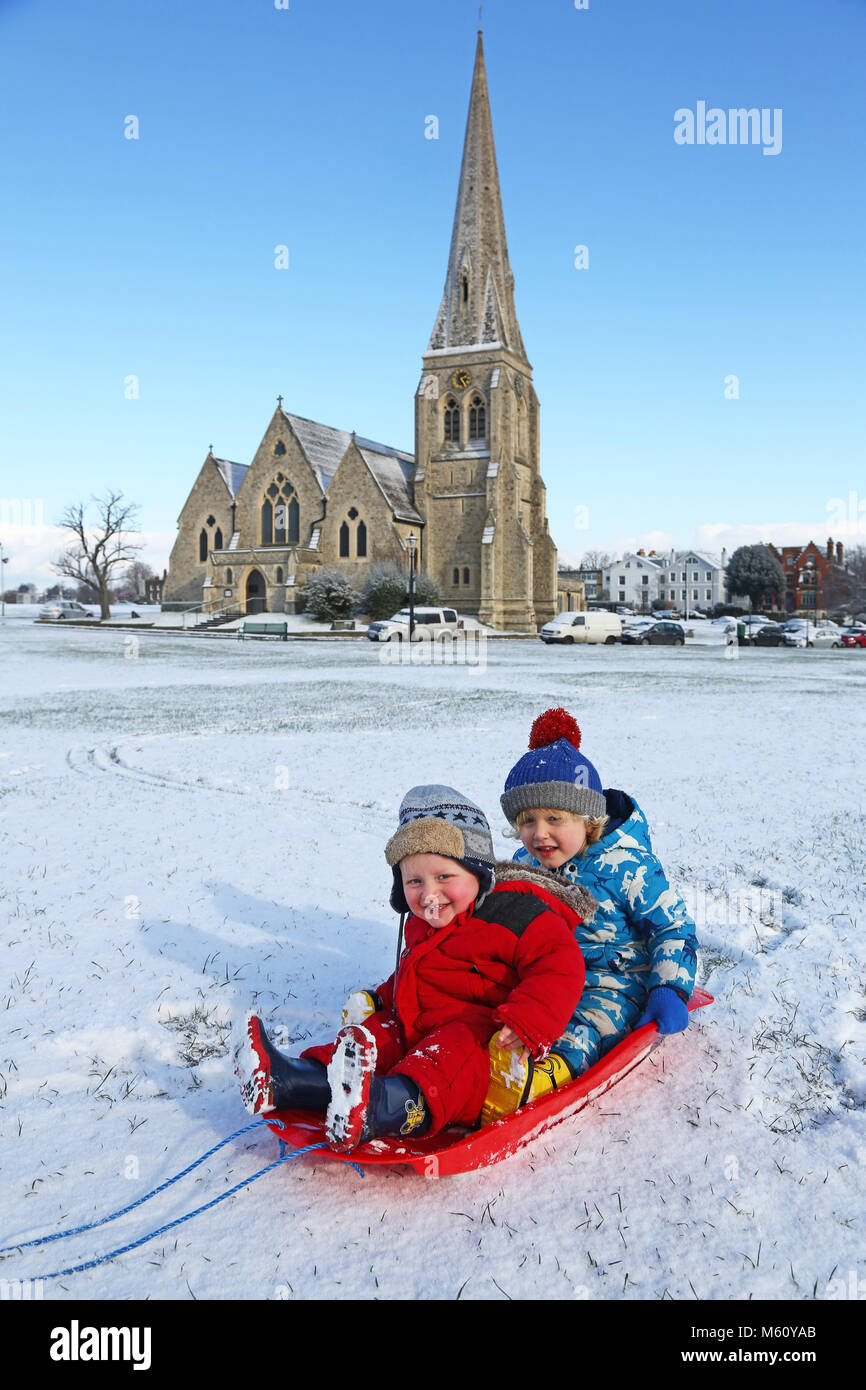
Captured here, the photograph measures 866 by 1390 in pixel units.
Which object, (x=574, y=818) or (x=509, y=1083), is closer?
(x=509, y=1083)

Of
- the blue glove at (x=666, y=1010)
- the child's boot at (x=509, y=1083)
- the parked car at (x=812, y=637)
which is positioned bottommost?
the child's boot at (x=509, y=1083)

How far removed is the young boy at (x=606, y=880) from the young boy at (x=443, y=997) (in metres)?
0.22

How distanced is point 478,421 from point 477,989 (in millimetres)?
52186

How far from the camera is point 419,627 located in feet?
123

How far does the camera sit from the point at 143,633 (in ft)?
144

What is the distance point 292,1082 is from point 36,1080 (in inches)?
44.6

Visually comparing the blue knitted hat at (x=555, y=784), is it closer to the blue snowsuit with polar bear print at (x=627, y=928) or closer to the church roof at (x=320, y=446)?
the blue snowsuit with polar bear print at (x=627, y=928)

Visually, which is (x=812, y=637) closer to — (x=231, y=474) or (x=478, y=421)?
(x=478, y=421)

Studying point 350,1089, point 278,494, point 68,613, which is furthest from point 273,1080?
point 68,613

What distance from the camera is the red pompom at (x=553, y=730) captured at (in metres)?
3.29

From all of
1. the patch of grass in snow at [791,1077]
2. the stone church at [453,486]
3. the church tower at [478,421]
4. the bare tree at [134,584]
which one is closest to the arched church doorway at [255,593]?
the stone church at [453,486]

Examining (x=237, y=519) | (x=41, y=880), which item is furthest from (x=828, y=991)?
(x=237, y=519)

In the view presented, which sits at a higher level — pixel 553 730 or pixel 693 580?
pixel 693 580

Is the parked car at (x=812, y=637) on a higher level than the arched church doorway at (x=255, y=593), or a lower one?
lower
